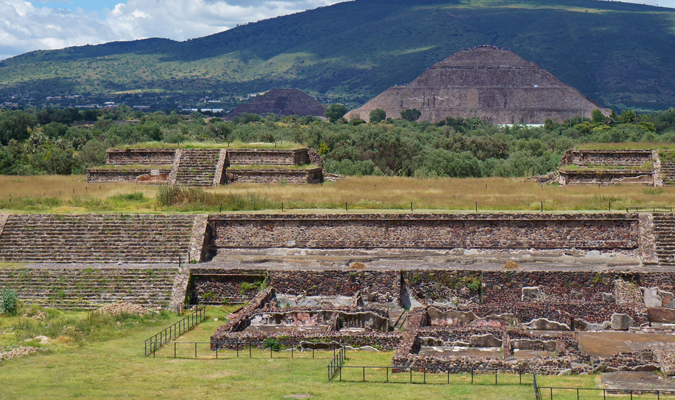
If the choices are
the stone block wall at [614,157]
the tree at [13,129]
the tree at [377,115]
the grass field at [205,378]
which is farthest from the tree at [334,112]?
the grass field at [205,378]

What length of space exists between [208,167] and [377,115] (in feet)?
357

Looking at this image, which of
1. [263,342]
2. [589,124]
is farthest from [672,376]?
[589,124]

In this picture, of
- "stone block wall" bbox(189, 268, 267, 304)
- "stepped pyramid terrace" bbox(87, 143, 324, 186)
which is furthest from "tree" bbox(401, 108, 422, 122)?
"stone block wall" bbox(189, 268, 267, 304)

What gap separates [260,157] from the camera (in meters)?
53.5

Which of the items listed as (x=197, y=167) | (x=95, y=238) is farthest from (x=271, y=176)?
(x=95, y=238)

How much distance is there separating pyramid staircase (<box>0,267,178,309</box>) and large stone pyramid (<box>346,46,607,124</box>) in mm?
127589

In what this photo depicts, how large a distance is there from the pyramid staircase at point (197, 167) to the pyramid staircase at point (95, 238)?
1243cm

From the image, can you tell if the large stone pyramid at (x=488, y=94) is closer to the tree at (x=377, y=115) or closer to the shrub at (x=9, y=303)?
the tree at (x=377, y=115)

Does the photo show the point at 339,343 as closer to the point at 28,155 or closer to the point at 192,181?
the point at 192,181

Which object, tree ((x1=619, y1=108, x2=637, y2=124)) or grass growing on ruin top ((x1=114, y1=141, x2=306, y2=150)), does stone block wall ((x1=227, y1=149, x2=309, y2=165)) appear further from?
tree ((x1=619, y1=108, x2=637, y2=124))

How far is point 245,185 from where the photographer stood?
49.9 meters

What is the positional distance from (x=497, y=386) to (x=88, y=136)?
80.1 m

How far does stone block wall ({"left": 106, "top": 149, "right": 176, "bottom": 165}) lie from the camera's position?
5391 cm

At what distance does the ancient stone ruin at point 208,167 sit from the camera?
51500 millimetres
